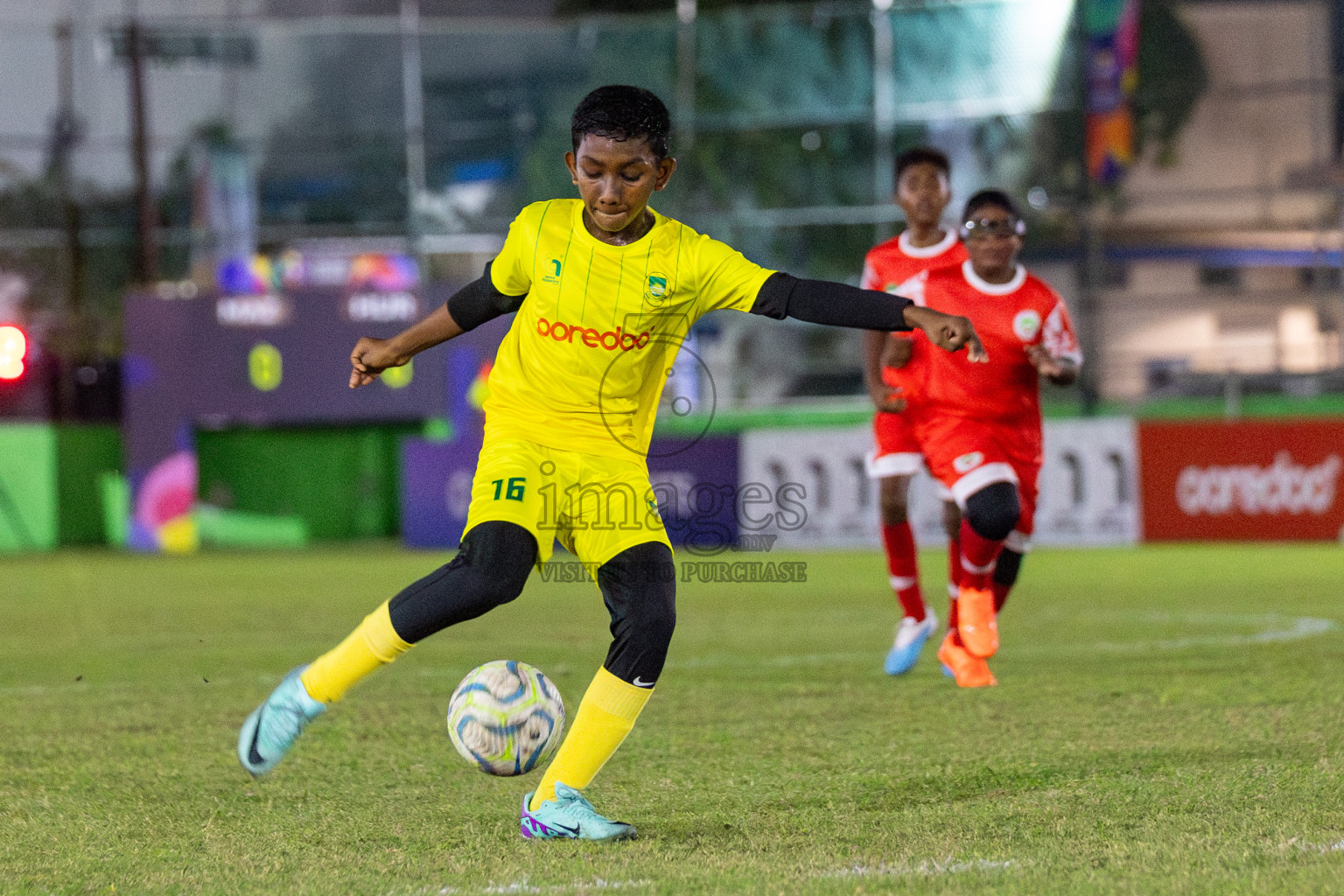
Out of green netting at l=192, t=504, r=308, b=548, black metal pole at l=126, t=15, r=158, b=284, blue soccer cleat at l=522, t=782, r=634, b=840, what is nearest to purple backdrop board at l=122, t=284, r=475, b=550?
green netting at l=192, t=504, r=308, b=548

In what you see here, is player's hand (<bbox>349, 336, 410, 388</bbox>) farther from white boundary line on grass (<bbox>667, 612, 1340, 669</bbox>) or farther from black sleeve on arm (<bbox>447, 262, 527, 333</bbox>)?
white boundary line on grass (<bbox>667, 612, 1340, 669</bbox>)

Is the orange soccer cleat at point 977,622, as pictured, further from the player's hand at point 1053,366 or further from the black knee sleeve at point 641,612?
the black knee sleeve at point 641,612

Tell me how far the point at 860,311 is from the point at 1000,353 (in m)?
2.78

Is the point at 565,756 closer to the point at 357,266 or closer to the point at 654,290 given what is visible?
the point at 654,290

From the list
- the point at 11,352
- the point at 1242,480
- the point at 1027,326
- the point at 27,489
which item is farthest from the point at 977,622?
the point at 11,352

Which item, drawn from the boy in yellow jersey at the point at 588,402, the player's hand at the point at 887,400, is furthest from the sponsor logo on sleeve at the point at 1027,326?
the boy in yellow jersey at the point at 588,402

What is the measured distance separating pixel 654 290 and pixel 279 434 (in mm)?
16939

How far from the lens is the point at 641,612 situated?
389 centimetres

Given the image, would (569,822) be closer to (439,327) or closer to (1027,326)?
(439,327)

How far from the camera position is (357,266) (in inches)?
837

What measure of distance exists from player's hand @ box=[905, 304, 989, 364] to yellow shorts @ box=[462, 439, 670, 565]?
789 mm

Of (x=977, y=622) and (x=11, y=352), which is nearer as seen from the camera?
(x=977, y=622)

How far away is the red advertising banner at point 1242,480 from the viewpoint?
1530cm

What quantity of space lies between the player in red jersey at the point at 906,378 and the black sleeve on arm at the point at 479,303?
2797 mm
